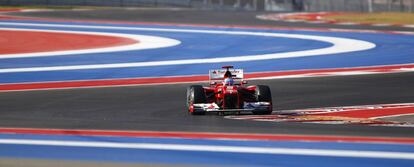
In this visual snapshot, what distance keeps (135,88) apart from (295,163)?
38.3 feet

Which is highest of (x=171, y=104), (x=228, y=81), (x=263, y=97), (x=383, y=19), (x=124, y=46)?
(x=228, y=81)

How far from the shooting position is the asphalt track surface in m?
13.8

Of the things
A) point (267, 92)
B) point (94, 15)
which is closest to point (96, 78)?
point (267, 92)

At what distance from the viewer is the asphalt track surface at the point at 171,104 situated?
13828 mm

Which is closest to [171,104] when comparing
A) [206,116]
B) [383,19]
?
[206,116]

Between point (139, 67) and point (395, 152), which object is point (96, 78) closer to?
point (139, 67)

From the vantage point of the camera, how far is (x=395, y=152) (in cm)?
1098

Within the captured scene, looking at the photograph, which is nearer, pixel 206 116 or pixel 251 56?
pixel 206 116

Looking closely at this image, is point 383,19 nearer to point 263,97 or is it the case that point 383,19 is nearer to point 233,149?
point 263,97

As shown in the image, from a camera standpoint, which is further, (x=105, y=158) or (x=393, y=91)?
(x=393, y=91)

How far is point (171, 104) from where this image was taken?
706 inches

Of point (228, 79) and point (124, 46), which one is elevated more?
point (228, 79)

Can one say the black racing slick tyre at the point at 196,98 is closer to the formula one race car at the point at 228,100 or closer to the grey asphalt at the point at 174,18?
the formula one race car at the point at 228,100

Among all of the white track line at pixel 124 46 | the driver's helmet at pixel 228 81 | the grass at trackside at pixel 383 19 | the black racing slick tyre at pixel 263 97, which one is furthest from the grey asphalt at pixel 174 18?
the driver's helmet at pixel 228 81
